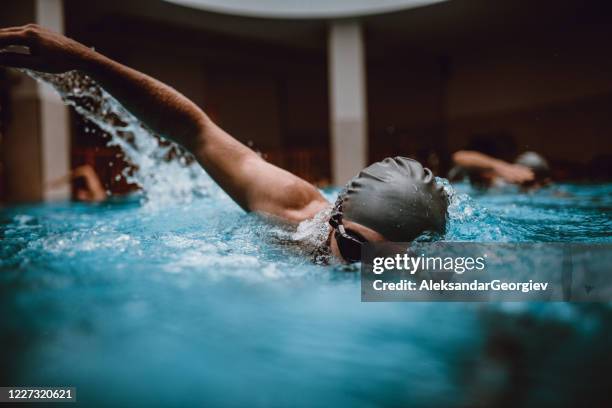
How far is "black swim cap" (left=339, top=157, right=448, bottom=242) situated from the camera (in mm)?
1512

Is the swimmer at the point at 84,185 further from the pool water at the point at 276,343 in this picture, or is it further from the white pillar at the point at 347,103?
the pool water at the point at 276,343

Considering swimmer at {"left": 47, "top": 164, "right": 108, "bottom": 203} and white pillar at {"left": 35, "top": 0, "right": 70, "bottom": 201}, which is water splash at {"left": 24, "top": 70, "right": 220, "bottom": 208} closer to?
swimmer at {"left": 47, "top": 164, "right": 108, "bottom": 203}

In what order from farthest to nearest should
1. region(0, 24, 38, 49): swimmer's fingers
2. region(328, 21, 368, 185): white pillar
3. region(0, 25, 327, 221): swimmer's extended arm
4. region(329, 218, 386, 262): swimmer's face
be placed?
region(328, 21, 368, 185): white pillar, region(0, 25, 327, 221): swimmer's extended arm, region(0, 24, 38, 49): swimmer's fingers, region(329, 218, 386, 262): swimmer's face

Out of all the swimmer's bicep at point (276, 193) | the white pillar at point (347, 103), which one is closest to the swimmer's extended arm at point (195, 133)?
the swimmer's bicep at point (276, 193)

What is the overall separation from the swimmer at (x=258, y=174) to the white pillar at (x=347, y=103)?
19.5ft

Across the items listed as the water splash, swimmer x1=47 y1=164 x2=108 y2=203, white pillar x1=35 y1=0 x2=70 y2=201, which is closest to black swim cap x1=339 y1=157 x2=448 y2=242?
the water splash

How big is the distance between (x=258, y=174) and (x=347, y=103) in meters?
6.30

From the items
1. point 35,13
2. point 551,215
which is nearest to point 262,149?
point 35,13

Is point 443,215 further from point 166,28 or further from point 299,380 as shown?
point 166,28

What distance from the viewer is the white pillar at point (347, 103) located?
7.89 m

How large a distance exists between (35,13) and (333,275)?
6387 mm

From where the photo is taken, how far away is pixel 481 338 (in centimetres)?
90

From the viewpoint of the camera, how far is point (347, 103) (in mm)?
7945

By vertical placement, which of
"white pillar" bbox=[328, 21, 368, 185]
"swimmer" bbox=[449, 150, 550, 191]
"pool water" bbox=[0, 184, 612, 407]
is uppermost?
"white pillar" bbox=[328, 21, 368, 185]
